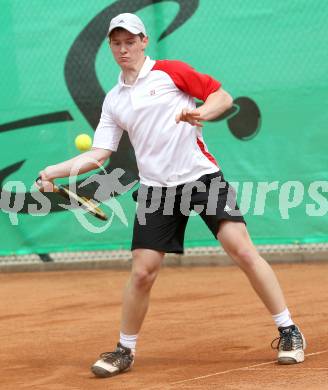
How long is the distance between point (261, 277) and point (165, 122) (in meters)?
0.93

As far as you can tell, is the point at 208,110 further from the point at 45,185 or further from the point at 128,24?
the point at 45,185

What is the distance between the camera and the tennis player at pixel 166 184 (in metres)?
5.07

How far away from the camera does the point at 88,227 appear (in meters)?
9.78

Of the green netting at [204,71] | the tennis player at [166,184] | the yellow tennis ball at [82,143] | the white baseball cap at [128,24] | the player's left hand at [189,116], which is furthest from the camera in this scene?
the green netting at [204,71]

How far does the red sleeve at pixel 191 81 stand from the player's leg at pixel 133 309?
85 cm

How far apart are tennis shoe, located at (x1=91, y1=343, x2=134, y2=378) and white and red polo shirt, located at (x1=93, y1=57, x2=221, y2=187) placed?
2.90 ft

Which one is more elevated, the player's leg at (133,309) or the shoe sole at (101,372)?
the player's leg at (133,309)

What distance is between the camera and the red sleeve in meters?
5.12

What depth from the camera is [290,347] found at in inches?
198
